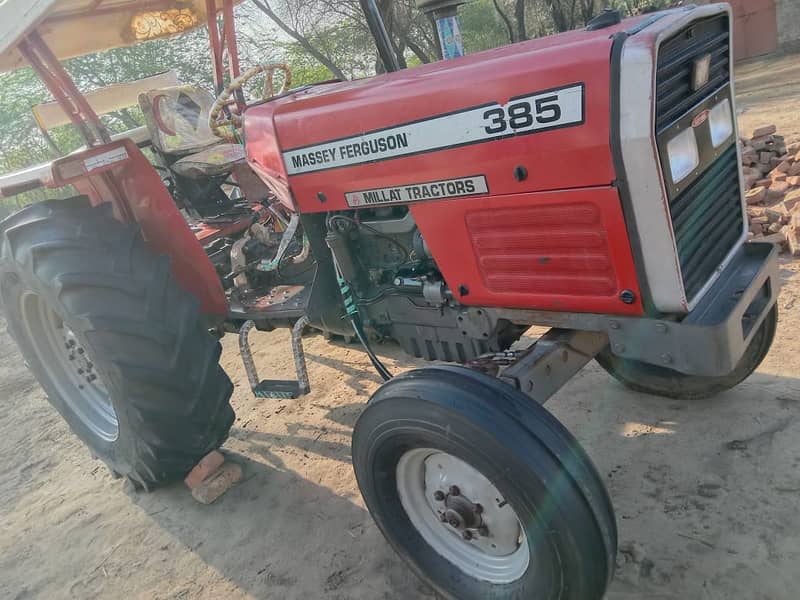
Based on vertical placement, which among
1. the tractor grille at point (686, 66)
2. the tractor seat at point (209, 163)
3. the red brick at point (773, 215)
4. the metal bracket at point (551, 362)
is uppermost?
the tractor seat at point (209, 163)

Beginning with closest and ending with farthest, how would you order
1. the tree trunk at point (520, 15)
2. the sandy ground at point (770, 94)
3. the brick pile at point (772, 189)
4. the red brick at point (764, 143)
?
the brick pile at point (772, 189) < the red brick at point (764, 143) < the sandy ground at point (770, 94) < the tree trunk at point (520, 15)

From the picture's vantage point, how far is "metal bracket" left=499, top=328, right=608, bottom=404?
2051 millimetres

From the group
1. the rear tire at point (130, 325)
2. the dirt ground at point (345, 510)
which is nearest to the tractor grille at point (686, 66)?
the dirt ground at point (345, 510)

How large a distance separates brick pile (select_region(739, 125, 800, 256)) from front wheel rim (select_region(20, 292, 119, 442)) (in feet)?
13.3

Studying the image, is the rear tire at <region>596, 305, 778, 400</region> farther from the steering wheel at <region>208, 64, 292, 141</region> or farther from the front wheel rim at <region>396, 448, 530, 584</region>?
the steering wheel at <region>208, 64, 292, 141</region>

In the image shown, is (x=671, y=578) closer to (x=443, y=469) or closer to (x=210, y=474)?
(x=443, y=469)

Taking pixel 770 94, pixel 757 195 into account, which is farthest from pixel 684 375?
pixel 770 94

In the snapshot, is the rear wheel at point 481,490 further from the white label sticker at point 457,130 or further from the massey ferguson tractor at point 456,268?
the white label sticker at point 457,130

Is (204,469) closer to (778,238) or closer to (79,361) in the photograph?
(79,361)

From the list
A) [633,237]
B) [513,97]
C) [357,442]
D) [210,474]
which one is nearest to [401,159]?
[513,97]

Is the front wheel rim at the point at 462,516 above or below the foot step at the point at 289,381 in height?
below

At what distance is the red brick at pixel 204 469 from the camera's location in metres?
3.08

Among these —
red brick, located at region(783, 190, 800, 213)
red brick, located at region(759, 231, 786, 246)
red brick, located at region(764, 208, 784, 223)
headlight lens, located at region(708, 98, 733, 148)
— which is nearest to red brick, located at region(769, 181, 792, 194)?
red brick, located at region(783, 190, 800, 213)

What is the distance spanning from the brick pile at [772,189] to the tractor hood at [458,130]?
255 cm
